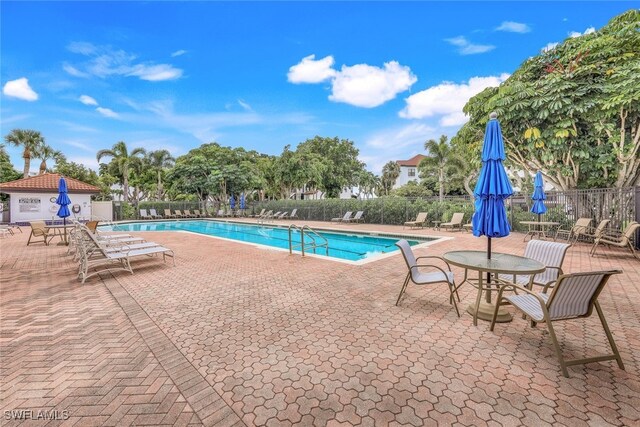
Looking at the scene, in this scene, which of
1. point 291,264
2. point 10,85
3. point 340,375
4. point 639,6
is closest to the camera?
point 340,375

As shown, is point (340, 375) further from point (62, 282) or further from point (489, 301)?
point (62, 282)

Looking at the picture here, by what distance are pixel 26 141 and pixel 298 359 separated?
45052 millimetres

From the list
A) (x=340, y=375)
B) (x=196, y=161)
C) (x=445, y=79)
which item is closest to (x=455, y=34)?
(x=445, y=79)

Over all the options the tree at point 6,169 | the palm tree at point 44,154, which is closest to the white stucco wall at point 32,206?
the tree at point 6,169

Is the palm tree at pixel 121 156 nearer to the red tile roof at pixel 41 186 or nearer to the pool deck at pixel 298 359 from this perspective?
the red tile roof at pixel 41 186

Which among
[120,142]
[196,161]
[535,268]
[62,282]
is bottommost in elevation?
[62,282]

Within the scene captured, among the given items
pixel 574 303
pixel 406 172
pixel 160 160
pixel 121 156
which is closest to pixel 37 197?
pixel 121 156

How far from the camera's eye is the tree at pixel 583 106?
8906mm

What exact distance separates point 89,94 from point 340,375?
96.2 feet

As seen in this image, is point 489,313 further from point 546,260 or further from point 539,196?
point 539,196

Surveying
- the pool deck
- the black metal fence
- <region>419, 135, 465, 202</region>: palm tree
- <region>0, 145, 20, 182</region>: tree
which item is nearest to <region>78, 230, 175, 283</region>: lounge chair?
the pool deck

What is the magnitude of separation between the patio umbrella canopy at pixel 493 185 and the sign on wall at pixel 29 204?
29.9m

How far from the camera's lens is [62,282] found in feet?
19.4

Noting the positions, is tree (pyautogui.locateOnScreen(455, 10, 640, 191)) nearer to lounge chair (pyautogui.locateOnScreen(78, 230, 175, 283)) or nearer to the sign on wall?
lounge chair (pyautogui.locateOnScreen(78, 230, 175, 283))
